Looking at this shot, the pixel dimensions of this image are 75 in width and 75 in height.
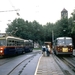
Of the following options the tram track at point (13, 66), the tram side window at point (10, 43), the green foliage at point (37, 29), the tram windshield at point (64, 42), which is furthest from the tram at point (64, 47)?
the green foliage at point (37, 29)

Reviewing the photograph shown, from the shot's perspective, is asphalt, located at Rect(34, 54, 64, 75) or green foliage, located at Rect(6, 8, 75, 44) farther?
green foliage, located at Rect(6, 8, 75, 44)

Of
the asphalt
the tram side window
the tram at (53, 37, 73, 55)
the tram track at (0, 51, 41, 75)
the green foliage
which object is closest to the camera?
the asphalt

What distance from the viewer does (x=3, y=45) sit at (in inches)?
1314

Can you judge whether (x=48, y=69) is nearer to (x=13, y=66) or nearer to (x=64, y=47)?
(x=13, y=66)

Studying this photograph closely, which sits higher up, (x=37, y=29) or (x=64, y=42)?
(x=37, y=29)

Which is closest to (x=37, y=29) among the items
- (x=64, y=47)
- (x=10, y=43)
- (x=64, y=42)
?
(x=64, y=42)

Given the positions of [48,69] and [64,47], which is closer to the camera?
[48,69]

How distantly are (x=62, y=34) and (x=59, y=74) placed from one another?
8695 centimetres

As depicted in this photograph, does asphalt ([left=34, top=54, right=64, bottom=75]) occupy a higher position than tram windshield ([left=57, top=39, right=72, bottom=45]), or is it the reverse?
tram windshield ([left=57, top=39, right=72, bottom=45])

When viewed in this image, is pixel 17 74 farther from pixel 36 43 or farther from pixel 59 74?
pixel 36 43

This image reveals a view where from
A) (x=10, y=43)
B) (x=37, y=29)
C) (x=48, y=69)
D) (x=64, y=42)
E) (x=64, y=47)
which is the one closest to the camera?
(x=48, y=69)

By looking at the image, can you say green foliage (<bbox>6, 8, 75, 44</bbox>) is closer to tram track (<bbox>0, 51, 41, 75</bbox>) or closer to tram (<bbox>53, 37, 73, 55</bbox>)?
tram (<bbox>53, 37, 73, 55</bbox>)

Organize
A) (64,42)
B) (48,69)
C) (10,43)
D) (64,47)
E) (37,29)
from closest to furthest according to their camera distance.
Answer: (48,69) < (10,43) < (64,47) < (64,42) < (37,29)

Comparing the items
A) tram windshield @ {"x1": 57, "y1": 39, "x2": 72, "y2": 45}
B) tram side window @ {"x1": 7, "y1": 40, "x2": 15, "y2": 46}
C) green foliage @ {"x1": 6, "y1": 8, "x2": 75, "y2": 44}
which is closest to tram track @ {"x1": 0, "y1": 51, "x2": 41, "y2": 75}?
tram side window @ {"x1": 7, "y1": 40, "x2": 15, "y2": 46}
